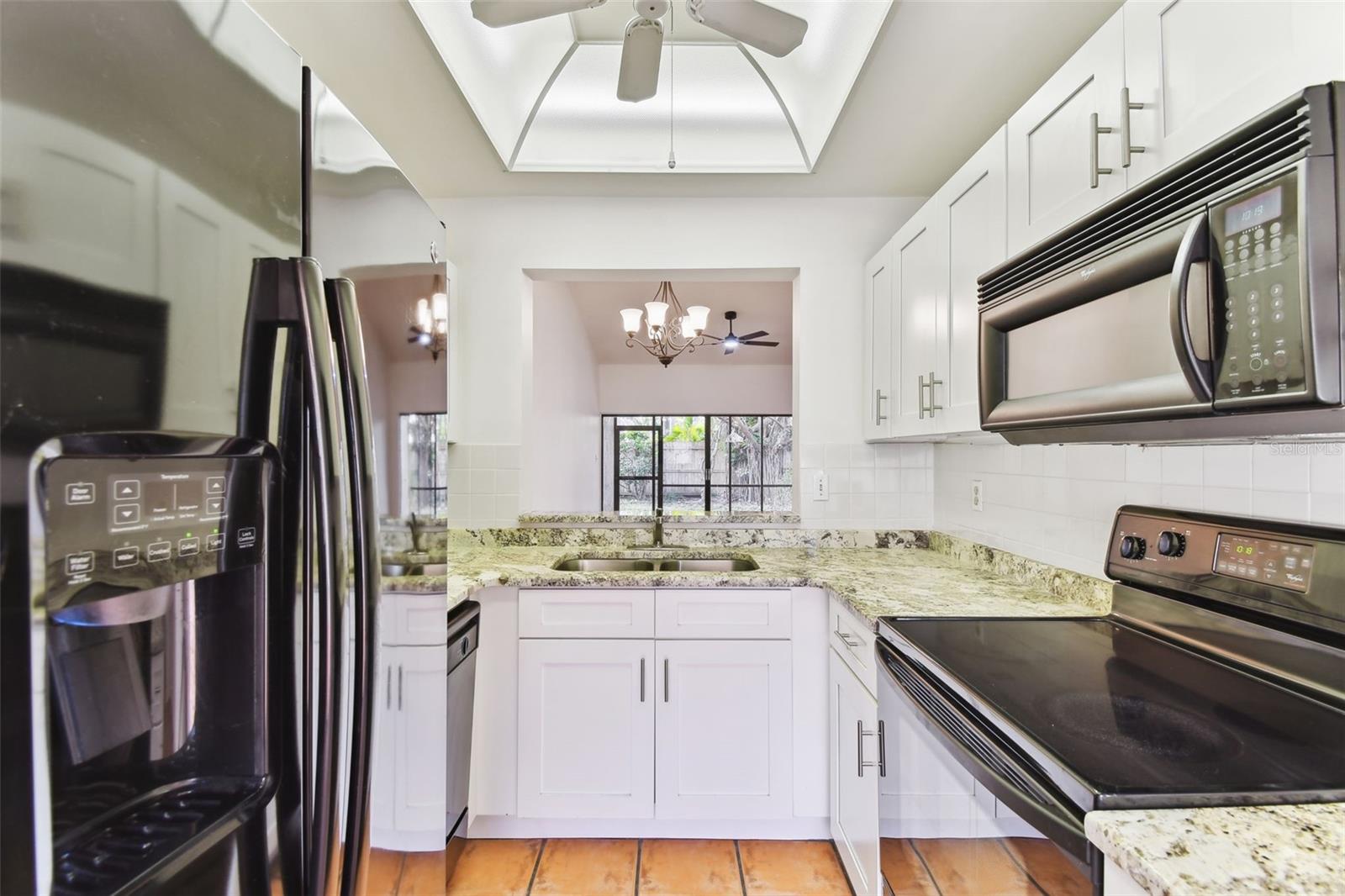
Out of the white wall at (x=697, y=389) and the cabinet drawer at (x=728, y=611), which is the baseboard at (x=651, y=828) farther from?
the white wall at (x=697, y=389)

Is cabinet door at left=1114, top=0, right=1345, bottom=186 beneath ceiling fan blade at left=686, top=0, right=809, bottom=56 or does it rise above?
beneath

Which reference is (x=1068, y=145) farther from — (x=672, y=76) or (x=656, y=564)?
(x=656, y=564)

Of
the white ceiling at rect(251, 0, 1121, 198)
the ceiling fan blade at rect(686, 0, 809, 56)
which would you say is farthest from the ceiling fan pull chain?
the ceiling fan blade at rect(686, 0, 809, 56)

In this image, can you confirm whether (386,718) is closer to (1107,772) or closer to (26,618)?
(26,618)

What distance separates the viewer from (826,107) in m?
1.97

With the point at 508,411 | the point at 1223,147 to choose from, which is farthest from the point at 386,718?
the point at 508,411

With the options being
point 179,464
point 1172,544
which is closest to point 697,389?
point 1172,544

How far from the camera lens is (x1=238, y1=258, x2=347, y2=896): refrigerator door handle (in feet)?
1.98

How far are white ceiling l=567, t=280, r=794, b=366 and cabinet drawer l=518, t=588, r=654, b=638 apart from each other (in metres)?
3.47

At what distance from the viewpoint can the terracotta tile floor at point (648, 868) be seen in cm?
183

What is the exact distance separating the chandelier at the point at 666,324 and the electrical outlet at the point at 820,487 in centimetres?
121

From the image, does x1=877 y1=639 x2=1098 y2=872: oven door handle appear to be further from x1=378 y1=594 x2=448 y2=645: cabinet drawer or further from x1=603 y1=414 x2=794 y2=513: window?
x1=603 y1=414 x2=794 y2=513: window

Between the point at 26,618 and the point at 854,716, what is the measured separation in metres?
1.69

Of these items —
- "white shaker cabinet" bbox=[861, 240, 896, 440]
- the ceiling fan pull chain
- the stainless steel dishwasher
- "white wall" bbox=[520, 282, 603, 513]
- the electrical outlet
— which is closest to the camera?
the stainless steel dishwasher
